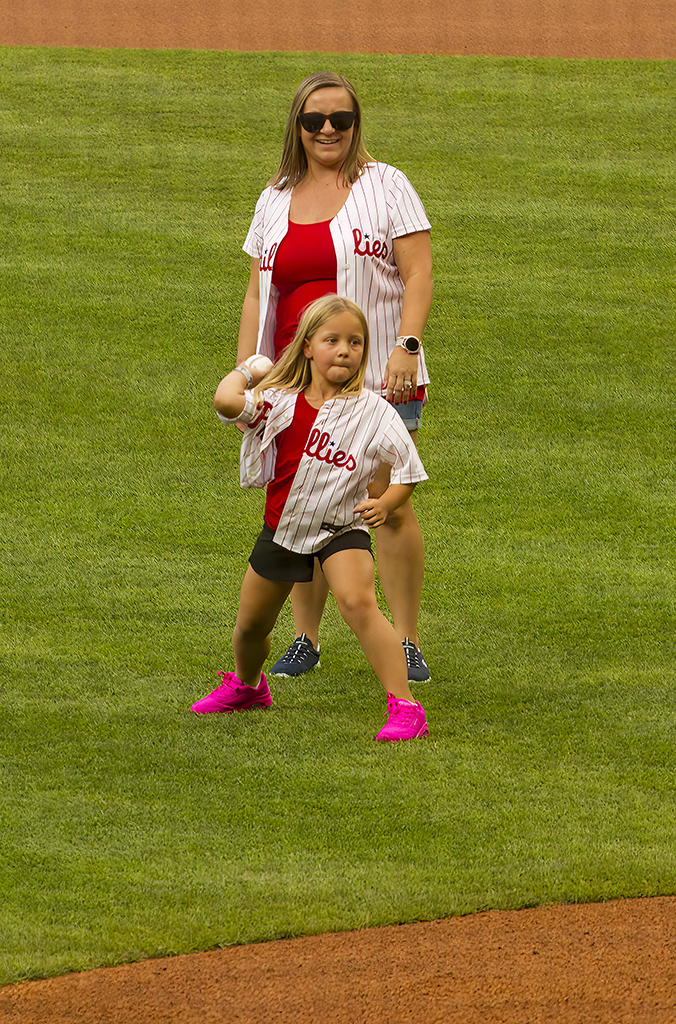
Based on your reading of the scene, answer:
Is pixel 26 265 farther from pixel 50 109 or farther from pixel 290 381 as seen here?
pixel 290 381

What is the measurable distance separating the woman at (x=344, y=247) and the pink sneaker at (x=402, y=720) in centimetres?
62

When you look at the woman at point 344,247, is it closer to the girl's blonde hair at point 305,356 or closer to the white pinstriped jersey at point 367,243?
the white pinstriped jersey at point 367,243

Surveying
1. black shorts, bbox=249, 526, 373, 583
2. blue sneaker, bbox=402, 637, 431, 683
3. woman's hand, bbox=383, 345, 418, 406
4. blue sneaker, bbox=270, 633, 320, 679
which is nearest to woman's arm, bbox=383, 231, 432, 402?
woman's hand, bbox=383, 345, 418, 406

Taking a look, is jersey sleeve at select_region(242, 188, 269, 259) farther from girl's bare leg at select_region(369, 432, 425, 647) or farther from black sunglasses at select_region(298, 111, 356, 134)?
girl's bare leg at select_region(369, 432, 425, 647)

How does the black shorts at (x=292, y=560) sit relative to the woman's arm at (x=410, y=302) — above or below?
below

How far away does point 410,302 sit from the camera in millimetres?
4410

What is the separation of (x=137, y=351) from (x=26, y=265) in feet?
5.63

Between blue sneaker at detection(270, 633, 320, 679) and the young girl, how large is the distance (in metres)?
0.70

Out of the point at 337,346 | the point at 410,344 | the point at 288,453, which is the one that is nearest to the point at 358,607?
the point at 288,453

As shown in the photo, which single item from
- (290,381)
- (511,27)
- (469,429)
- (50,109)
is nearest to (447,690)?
(290,381)

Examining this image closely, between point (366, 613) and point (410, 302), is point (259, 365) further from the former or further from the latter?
point (366, 613)

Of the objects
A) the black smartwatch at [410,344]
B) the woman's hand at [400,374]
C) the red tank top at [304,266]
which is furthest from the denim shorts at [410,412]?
the red tank top at [304,266]

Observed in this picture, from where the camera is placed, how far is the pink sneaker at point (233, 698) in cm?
442

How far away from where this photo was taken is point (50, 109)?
1298cm
